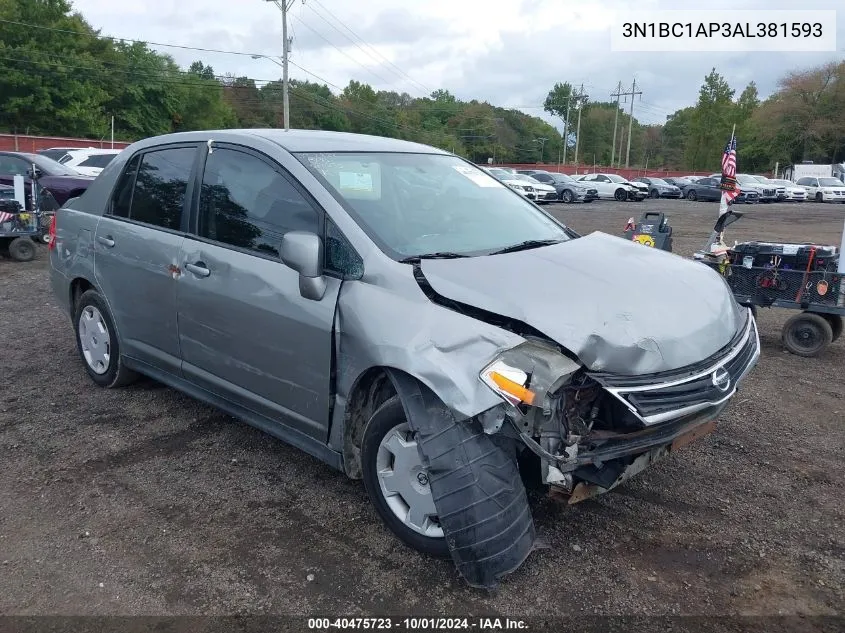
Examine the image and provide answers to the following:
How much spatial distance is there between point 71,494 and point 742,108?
Result: 89.9m

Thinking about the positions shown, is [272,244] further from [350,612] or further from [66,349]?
[66,349]

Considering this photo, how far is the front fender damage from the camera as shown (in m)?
2.70

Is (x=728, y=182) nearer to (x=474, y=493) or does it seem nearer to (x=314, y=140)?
(x=314, y=140)

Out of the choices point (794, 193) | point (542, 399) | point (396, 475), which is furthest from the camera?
point (794, 193)

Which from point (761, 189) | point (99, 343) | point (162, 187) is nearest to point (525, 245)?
point (162, 187)

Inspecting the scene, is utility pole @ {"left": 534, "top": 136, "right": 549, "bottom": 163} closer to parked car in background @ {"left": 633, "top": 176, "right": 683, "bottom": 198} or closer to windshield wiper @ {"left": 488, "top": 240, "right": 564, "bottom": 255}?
parked car in background @ {"left": 633, "top": 176, "right": 683, "bottom": 198}

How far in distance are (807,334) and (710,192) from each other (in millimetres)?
32497

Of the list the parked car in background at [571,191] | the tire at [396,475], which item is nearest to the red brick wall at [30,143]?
the parked car in background at [571,191]

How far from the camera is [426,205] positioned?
12.3 feet

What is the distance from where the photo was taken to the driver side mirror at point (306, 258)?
3.10m

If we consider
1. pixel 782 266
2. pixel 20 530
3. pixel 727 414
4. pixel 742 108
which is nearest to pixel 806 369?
pixel 782 266

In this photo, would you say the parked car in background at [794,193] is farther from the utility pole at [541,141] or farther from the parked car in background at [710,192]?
the utility pole at [541,141]

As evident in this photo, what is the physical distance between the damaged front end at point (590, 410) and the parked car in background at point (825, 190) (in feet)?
132

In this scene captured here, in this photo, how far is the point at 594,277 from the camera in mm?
3139
